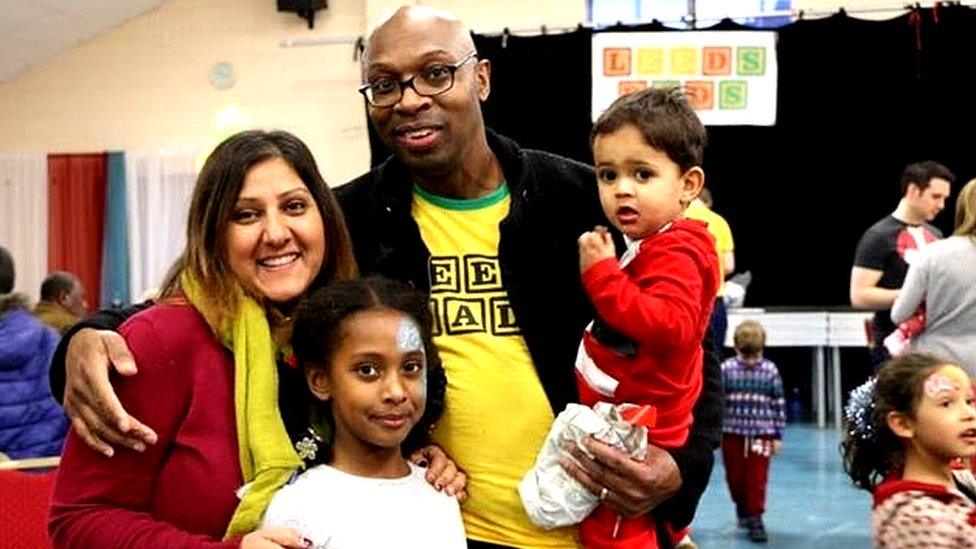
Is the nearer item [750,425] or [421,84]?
[421,84]

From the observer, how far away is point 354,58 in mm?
10930

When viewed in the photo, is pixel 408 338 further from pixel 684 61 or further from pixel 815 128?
pixel 815 128

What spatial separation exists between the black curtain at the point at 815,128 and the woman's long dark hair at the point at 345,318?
8.27 m

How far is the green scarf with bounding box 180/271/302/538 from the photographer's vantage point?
1620mm

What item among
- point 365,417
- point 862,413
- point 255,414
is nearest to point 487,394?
point 365,417

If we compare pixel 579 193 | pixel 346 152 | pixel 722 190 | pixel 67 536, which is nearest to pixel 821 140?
pixel 722 190

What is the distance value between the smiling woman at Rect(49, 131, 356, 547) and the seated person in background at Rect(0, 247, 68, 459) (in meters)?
3.22

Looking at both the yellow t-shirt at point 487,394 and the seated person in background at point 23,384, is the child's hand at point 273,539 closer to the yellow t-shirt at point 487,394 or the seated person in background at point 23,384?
the yellow t-shirt at point 487,394

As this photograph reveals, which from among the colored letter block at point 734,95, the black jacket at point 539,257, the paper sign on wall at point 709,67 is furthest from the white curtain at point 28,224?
the black jacket at point 539,257

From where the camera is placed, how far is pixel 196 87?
11.3m

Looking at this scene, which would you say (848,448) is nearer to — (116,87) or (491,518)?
(491,518)

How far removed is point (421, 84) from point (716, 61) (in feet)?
26.4

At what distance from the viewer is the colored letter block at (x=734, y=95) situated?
974 centimetres

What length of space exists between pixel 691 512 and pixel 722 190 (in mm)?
8477
